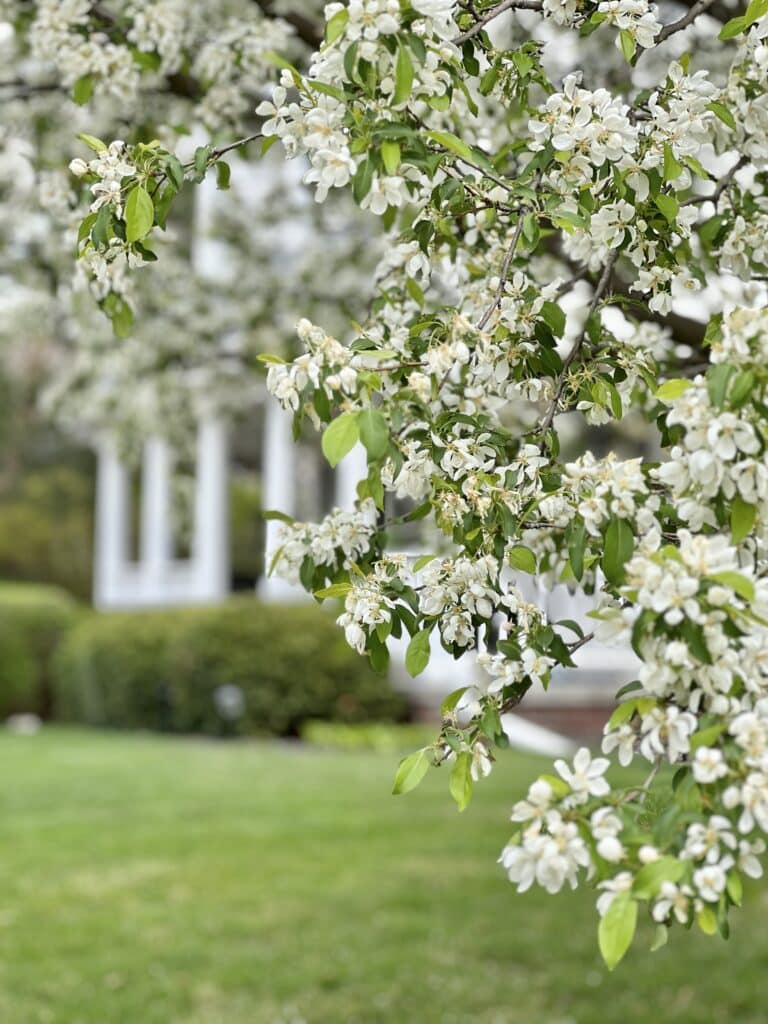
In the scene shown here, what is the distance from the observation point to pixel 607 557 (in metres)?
1.70

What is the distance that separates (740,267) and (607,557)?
2.98 feet

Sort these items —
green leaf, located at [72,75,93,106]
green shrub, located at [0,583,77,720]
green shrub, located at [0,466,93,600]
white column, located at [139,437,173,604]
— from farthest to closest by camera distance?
green shrub, located at [0,466,93,600], white column, located at [139,437,173,604], green shrub, located at [0,583,77,720], green leaf, located at [72,75,93,106]

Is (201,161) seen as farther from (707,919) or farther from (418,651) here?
(707,919)

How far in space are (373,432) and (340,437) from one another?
45 mm

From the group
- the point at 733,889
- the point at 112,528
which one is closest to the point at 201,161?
the point at 733,889

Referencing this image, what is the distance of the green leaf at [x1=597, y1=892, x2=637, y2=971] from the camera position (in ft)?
4.75

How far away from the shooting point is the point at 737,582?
1.49m

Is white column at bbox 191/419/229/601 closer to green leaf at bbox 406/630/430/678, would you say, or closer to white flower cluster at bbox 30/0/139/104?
white flower cluster at bbox 30/0/139/104

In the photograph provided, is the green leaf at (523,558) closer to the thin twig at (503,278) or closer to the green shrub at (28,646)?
the thin twig at (503,278)

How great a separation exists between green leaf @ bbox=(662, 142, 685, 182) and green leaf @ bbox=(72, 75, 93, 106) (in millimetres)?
1695

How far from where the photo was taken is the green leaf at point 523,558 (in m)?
1.93

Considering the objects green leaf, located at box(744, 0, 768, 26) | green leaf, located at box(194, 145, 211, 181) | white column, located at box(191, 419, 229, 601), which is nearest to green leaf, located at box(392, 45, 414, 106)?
green leaf, located at box(194, 145, 211, 181)

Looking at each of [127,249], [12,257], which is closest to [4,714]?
[12,257]

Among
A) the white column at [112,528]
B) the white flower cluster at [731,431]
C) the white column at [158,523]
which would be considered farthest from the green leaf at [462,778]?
the white column at [112,528]
